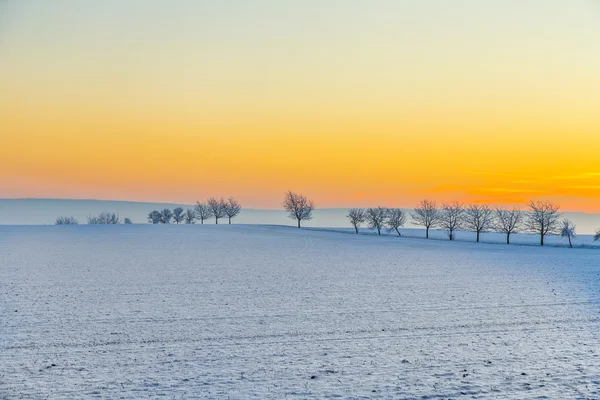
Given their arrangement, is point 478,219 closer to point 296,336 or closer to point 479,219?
point 479,219

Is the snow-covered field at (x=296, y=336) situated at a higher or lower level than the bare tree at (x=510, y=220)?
lower

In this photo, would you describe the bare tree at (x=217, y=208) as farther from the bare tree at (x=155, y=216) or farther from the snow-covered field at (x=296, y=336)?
the snow-covered field at (x=296, y=336)

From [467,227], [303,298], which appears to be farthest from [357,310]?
[467,227]

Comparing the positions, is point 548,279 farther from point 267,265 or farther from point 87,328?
point 87,328

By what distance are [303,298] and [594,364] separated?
10693mm

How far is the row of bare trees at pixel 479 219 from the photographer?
8281 centimetres

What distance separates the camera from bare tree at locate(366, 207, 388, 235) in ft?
358

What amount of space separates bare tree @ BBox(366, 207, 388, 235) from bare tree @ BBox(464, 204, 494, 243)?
56.6ft

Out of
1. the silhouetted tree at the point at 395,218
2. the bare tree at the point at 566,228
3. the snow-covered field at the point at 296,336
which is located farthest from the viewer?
the silhouetted tree at the point at 395,218

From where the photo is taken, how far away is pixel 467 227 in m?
97.1

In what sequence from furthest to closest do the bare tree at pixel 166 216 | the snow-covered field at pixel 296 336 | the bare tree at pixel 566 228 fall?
the bare tree at pixel 166 216 < the bare tree at pixel 566 228 < the snow-covered field at pixel 296 336

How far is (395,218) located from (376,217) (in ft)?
17.9

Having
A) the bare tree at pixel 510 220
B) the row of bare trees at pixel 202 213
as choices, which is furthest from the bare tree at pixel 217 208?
the bare tree at pixel 510 220

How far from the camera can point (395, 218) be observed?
106 metres
